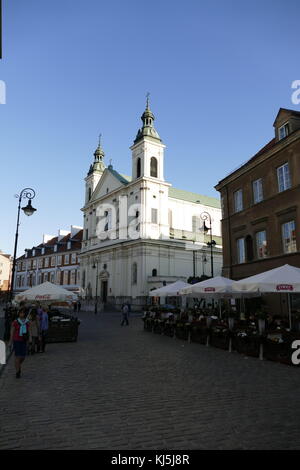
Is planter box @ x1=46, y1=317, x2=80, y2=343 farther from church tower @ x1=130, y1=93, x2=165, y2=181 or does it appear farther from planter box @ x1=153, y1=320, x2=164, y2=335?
church tower @ x1=130, y1=93, x2=165, y2=181

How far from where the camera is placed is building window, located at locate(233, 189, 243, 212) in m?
25.4

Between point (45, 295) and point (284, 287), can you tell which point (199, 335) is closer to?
point (284, 287)

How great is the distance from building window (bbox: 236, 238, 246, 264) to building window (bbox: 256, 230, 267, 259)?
176 cm

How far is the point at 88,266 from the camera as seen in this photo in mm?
61812

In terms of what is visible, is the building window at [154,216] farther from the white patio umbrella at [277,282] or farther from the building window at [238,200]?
the white patio umbrella at [277,282]

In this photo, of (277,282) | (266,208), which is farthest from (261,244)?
(277,282)

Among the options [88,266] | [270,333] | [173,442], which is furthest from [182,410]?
[88,266]

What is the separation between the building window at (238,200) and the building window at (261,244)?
3.21m

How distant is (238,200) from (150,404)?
21.1 metres

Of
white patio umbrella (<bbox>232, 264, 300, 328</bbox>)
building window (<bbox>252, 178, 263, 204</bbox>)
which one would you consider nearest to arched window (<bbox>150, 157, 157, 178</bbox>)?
building window (<bbox>252, 178, 263, 204</bbox>)

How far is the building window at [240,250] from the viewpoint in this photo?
972 inches

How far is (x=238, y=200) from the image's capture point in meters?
25.8

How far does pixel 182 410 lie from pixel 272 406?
182 centimetres

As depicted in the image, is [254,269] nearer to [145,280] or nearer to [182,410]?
[182,410]
